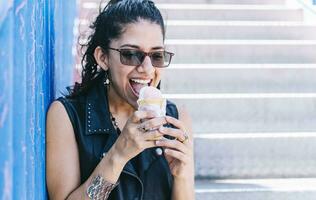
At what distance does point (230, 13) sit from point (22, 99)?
4.69m

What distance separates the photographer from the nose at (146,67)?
1.93 m

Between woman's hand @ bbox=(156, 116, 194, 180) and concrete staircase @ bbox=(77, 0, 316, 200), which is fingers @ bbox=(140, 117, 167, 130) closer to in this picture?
woman's hand @ bbox=(156, 116, 194, 180)

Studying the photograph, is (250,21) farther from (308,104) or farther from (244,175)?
(244,175)

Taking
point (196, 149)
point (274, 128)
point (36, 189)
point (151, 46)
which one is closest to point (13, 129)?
point (36, 189)

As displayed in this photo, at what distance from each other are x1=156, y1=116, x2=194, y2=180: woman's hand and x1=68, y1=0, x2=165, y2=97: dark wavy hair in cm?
48

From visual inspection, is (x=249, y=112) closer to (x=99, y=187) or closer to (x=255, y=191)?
(x=255, y=191)

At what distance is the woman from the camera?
177 cm

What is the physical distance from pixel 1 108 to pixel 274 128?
10.4ft

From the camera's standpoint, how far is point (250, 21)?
5484 millimetres

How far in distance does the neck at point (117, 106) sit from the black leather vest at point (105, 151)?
3 cm

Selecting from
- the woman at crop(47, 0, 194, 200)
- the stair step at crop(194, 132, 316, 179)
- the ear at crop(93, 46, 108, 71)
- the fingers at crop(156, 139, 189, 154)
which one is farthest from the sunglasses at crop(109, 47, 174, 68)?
the stair step at crop(194, 132, 316, 179)

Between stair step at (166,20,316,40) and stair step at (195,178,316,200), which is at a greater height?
stair step at (166,20,316,40)

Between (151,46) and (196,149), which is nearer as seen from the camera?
(151,46)

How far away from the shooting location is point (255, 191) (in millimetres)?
3115
